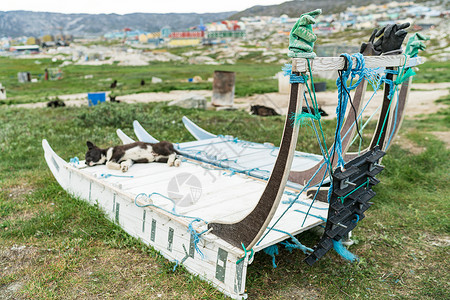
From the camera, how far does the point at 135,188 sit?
4.92 meters

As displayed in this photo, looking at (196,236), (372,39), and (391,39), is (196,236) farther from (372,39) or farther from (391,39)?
(391,39)

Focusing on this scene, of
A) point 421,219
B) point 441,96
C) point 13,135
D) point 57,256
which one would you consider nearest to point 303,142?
point 421,219

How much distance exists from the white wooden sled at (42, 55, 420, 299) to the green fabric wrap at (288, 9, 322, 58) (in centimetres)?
8

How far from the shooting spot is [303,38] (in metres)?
2.74

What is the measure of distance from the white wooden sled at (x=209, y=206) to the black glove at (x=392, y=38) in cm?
25

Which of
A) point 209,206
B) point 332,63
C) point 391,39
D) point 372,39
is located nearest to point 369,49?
point 372,39

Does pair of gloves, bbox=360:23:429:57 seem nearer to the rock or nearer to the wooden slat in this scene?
the wooden slat

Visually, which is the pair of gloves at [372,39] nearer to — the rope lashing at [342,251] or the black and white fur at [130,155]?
the rope lashing at [342,251]

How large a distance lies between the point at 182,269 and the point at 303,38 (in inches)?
101

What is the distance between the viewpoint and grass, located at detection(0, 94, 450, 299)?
3674 millimetres

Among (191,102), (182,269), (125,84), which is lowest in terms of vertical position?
(125,84)

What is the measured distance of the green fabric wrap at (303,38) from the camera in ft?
8.97

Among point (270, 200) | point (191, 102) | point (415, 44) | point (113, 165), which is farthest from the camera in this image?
point (191, 102)

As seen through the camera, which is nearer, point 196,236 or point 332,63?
point 332,63
